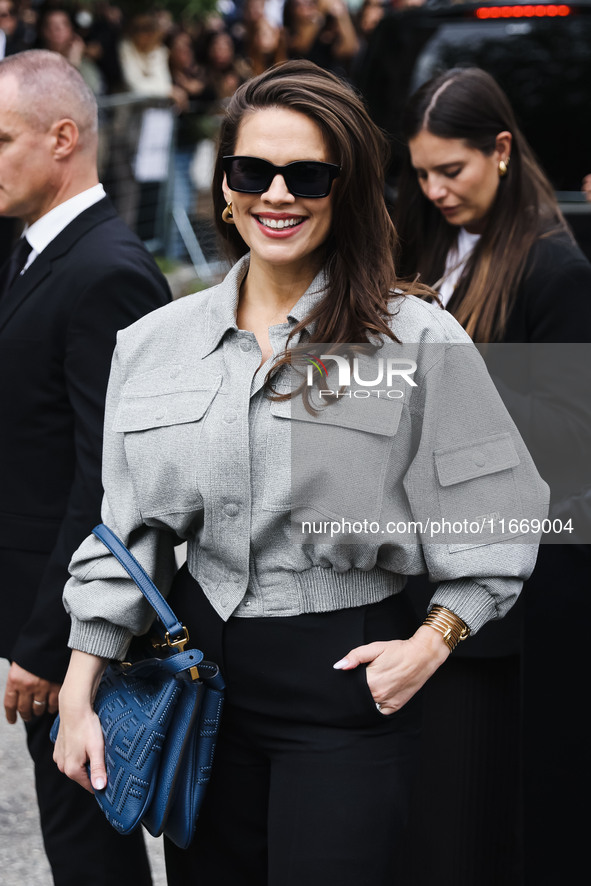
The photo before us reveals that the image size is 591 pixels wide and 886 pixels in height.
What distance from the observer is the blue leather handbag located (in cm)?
201

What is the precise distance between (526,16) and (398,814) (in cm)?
409

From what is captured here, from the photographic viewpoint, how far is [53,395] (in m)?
2.54

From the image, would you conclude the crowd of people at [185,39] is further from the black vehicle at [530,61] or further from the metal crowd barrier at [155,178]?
the black vehicle at [530,61]

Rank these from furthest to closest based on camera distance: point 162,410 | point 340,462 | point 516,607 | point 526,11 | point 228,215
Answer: point 526,11 < point 516,607 < point 228,215 < point 162,410 < point 340,462

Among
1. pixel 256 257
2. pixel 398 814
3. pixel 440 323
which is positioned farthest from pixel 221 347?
pixel 398 814

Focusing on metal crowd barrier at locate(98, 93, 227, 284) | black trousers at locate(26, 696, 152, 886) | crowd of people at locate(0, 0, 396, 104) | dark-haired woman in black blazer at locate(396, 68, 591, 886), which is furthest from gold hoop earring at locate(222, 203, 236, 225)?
metal crowd barrier at locate(98, 93, 227, 284)

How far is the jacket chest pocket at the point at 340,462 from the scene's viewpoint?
1.95 metres

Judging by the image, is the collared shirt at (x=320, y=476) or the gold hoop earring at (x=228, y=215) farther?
the gold hoop earring at (x=228, y=215)

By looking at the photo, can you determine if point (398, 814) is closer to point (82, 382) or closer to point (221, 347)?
point (221, 347)

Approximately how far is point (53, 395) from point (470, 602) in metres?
1.08

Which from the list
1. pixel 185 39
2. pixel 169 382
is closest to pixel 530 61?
pixel 169 382

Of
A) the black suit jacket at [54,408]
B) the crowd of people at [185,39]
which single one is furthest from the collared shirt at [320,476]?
the crowd of people at [185,39]

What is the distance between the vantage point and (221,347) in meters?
2.12

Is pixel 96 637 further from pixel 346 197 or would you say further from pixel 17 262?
pixel 17 262
